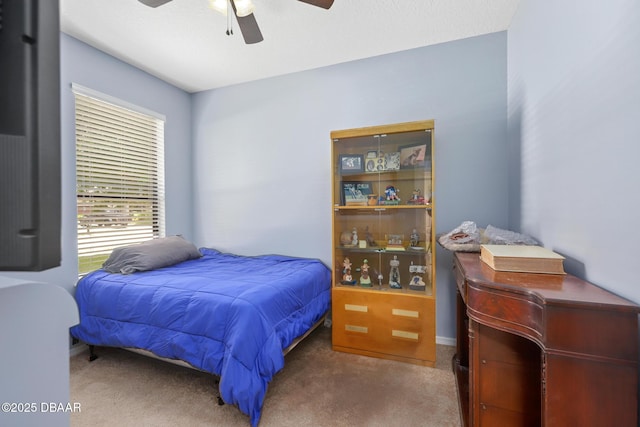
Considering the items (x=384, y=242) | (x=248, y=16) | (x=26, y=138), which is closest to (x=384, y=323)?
(x=384, y=242)

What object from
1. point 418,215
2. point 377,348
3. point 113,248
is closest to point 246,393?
point 377,348

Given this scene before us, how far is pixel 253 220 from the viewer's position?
3.21m

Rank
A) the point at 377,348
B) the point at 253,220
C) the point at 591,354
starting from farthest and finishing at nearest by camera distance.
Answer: the point at 253,220 → the point at 377,348 → the point at 591,354

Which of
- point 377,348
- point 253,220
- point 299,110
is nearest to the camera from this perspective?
point 377,348

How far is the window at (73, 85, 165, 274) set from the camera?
8.04 feet

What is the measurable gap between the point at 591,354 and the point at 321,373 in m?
1.62

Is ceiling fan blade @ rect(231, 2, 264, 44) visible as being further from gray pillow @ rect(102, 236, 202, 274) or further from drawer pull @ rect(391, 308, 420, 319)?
drawer pull @ rect(391, 308, 420, 319)

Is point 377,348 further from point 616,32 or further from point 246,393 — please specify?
point 616,32

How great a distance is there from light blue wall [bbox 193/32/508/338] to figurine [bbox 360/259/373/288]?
0.45 meters

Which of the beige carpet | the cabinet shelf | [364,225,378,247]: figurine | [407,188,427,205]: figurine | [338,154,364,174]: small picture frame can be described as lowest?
the beige carpet

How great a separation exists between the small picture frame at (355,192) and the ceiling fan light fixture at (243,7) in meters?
1.44

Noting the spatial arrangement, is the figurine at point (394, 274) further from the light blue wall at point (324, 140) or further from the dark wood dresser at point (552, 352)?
the dark wood dresser at point (552, 352)

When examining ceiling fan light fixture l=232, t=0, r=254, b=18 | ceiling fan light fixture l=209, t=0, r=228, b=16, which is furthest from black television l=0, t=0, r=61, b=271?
ceiling fan light fixture l=209, t=0, r=228, b=16

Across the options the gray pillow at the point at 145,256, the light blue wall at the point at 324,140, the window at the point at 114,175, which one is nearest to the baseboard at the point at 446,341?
the light blue wall at the point at 324,140
